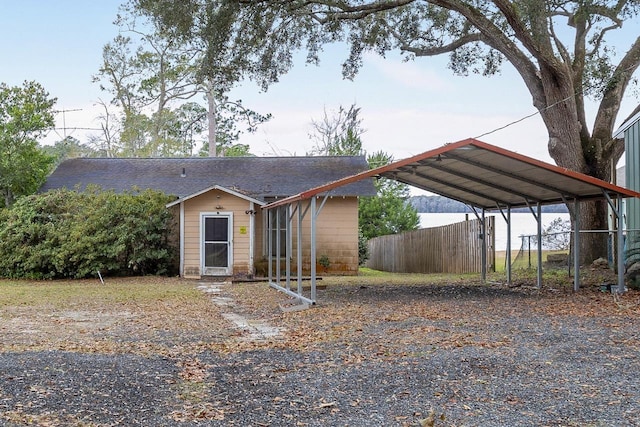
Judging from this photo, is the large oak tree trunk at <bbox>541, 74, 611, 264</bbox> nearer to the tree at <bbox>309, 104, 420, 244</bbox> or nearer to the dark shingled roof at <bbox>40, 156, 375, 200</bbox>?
the dark shingled roof at <bbox>40, 156, 375, 200</bbox>

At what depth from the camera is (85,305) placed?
11383 millimetres

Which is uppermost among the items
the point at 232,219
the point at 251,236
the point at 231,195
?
the point at 231,195

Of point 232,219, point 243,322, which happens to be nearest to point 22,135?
point 232,219

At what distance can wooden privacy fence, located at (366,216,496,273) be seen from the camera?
18.1 meters

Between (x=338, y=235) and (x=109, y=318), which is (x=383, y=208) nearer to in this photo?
(x=338, y=235)

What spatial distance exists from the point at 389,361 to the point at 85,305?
7.20 metres

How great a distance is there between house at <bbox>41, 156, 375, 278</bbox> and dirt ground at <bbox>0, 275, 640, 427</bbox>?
6.69 meters

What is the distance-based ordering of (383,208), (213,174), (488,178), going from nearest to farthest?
(488,178) < (213,174) < (383,208)

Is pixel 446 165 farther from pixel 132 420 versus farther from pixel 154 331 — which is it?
pixel 132 420

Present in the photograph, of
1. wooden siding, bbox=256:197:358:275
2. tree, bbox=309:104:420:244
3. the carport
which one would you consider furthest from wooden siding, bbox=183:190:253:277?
tree, bbox=309:104:420:244

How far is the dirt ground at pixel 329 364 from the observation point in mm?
4414

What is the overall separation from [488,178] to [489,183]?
0.38 m

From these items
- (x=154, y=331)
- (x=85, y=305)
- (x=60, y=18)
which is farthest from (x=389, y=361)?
(x=60, y=18)

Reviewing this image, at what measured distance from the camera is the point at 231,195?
17.6m
